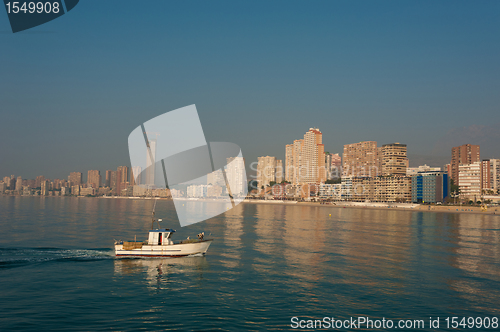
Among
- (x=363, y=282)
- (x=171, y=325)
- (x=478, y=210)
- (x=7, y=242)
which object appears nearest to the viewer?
(x=171, y=325)

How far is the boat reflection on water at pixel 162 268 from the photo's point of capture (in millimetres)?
29312

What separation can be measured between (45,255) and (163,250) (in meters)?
12.0

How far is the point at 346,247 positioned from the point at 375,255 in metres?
6.06

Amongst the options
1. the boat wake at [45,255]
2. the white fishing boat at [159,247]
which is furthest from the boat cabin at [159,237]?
the boat wake at [45,255]

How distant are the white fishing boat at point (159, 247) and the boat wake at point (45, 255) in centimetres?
212

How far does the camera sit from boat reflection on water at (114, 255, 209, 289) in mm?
29312

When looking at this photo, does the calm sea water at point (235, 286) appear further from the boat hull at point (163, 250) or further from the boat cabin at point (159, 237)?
the boat cabin at point (159, 237)

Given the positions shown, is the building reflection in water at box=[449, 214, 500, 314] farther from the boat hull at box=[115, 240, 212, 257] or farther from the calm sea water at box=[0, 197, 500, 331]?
the boat hull at box=[115, 240, 212, 257]

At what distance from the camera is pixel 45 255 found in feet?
120

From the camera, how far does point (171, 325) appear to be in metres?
19.2

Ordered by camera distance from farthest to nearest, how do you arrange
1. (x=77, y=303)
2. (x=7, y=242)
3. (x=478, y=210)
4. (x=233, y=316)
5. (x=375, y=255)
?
(x=478, y=210), (x=7, y=242), (x=375, y=255), (x=77, y=303), (x=233, y=316)

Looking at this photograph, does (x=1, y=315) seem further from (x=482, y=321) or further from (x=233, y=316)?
(x=482, y=321)

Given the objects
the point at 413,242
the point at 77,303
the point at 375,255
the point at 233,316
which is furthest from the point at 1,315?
the point at 413,242

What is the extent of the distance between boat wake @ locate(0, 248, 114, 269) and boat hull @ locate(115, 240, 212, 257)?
176 centimetres
